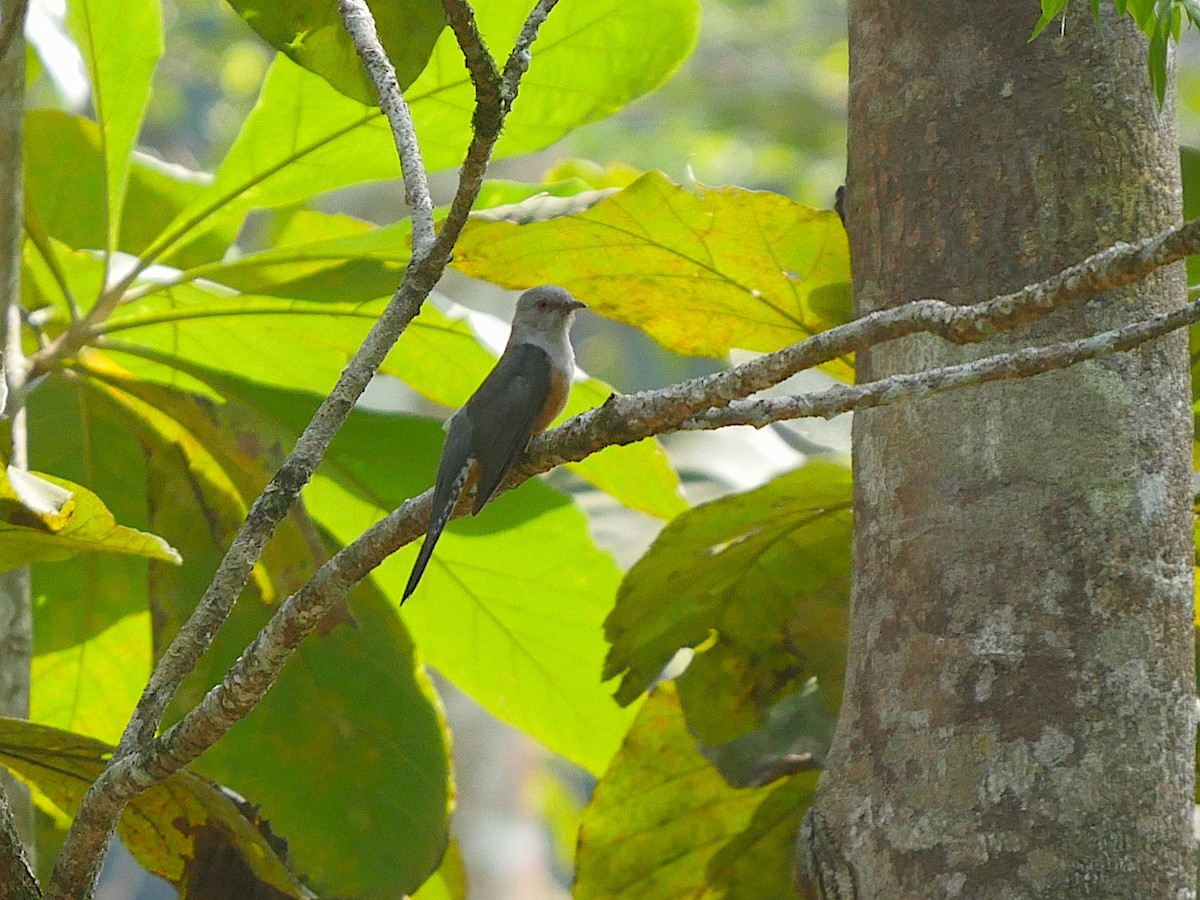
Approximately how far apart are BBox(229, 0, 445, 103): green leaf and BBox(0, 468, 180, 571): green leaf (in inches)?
31.9

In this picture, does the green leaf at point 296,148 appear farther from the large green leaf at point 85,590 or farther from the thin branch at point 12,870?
the thin branch at point 12,870

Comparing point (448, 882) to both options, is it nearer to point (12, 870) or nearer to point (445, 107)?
point (12, 870)

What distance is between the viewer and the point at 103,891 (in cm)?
1716

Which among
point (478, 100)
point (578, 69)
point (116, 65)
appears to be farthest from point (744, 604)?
point (116, 65)

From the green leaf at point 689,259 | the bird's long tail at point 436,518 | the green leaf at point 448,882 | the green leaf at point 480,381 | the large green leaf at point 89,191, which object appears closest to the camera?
the bird's long tail at point 436,518

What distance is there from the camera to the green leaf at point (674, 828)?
3.10 m

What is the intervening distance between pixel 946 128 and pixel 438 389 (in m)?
1.52

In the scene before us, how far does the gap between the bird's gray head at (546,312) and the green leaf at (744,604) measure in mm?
809

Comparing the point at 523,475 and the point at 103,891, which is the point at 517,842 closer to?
the point at 523,475

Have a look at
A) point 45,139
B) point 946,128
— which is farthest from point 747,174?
point 946,128

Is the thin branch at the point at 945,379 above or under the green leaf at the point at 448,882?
above

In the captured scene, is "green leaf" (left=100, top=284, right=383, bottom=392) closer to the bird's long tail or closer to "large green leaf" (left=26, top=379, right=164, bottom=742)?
"large green leaf" (left=26, top=379, right=164, bottom=742)

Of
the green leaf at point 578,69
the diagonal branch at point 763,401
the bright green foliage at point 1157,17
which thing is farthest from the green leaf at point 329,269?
the bright green foliage at point 1157,17

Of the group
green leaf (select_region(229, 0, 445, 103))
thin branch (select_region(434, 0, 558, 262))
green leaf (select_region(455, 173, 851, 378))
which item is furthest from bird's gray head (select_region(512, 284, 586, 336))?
→ thin branch (select_region(434, 0, 558, 262))
